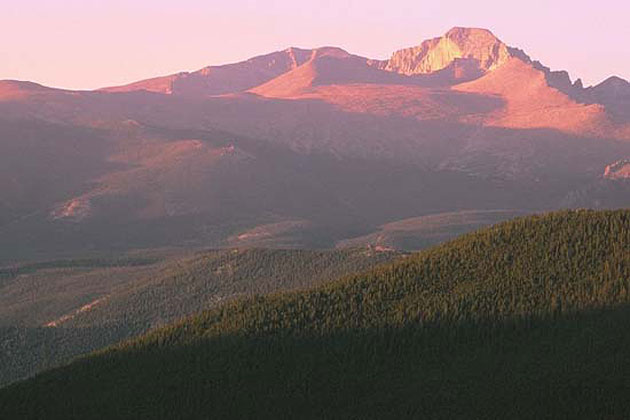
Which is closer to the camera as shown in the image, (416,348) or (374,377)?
(374,377)

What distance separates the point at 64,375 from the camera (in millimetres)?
90438

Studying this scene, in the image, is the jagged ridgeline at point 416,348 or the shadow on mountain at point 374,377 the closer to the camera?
the shadow on mountain at point 374,377

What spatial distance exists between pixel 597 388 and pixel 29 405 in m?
44.2

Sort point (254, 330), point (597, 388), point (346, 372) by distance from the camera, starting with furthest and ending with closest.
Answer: point (254, 330) < point (346, 372) < point (597, 388)

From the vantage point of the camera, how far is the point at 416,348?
8331 centimetres

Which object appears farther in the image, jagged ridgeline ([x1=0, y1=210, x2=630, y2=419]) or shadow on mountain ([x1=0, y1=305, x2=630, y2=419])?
jagged ridgeline ([x1=0, y1=210, x2=630, y2=419])

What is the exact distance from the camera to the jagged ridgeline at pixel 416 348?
72.2 metres

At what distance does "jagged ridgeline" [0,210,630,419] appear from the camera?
237ft

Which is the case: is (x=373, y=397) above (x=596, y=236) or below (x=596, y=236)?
below

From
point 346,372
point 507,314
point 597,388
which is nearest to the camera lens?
point 597,388

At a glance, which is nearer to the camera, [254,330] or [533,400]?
[533,400]

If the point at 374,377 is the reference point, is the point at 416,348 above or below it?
above

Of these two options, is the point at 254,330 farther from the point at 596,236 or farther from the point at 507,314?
the point at 596,236

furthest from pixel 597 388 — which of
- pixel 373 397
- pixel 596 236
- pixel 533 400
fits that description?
pixel 596 236
